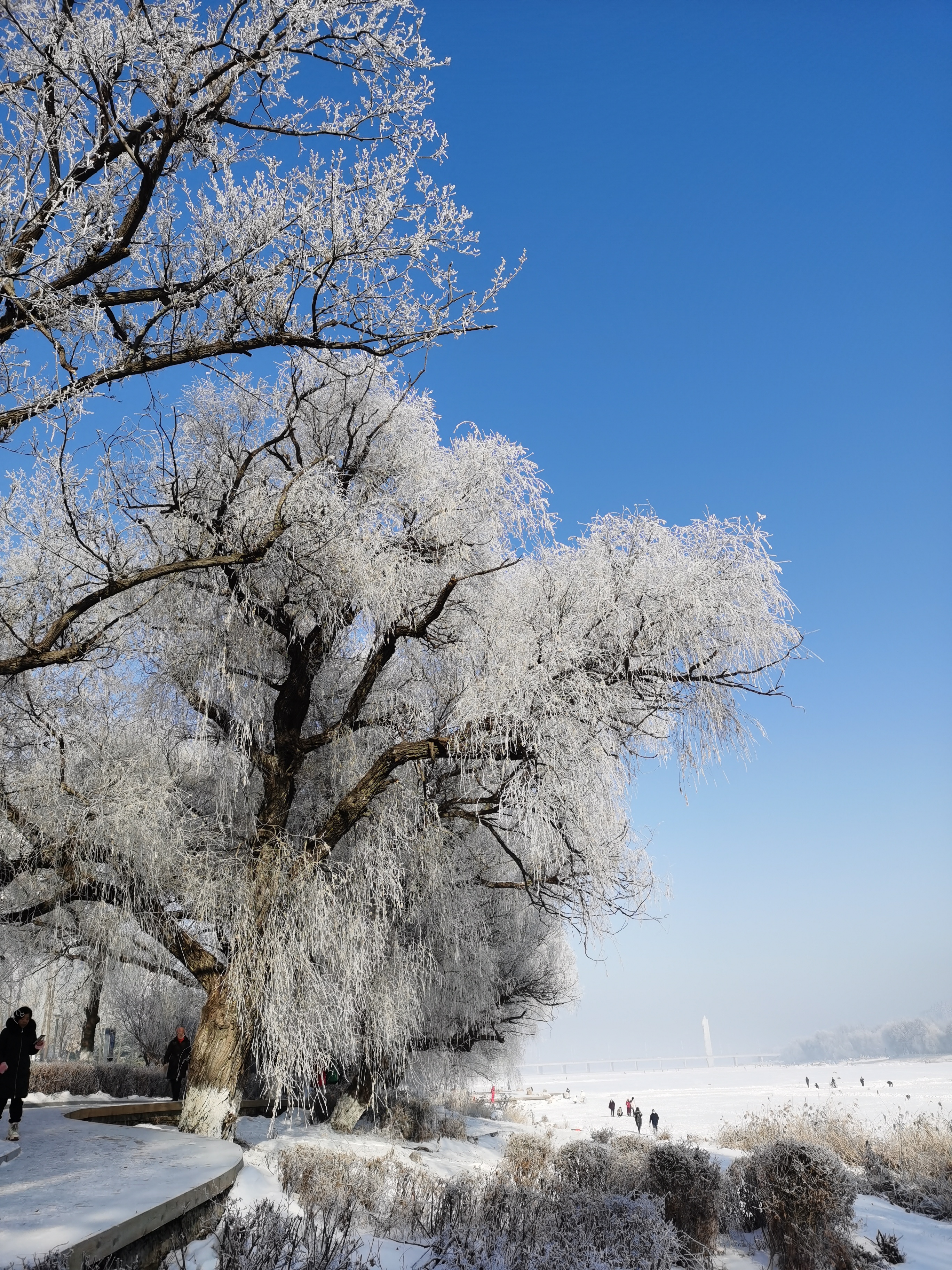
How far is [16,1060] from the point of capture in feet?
21.8

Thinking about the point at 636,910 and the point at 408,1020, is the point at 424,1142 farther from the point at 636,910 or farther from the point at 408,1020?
the point at 636,910

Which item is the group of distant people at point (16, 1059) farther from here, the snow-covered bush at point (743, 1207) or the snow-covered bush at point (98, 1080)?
the snow-covered bush at point (98, 1080)

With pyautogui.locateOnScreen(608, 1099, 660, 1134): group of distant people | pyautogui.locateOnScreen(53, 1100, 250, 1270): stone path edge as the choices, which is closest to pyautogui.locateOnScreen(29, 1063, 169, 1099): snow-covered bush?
pyautogui.locateOnScreen(53, 1100, 250, 1270): stone path edge

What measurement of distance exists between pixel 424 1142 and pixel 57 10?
13.7 meters

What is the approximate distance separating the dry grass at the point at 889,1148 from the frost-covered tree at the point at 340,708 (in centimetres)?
441

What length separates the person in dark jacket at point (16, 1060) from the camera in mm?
6449

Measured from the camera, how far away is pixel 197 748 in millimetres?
9141

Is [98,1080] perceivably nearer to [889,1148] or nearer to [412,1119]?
[412,1119]

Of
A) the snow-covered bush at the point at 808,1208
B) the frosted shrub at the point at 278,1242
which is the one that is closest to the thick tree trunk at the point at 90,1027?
the frosted shrub at the point at 278,1242

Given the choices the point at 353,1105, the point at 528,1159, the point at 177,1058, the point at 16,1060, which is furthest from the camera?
the point at 353,1105

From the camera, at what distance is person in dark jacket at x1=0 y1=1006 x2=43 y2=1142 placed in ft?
21.2

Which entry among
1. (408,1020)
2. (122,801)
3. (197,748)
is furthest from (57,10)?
(408,1020)

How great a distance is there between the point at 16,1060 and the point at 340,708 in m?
Answer: 4.47

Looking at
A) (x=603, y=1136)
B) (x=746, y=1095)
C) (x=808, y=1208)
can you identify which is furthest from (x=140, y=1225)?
(x=746, y=1095)
